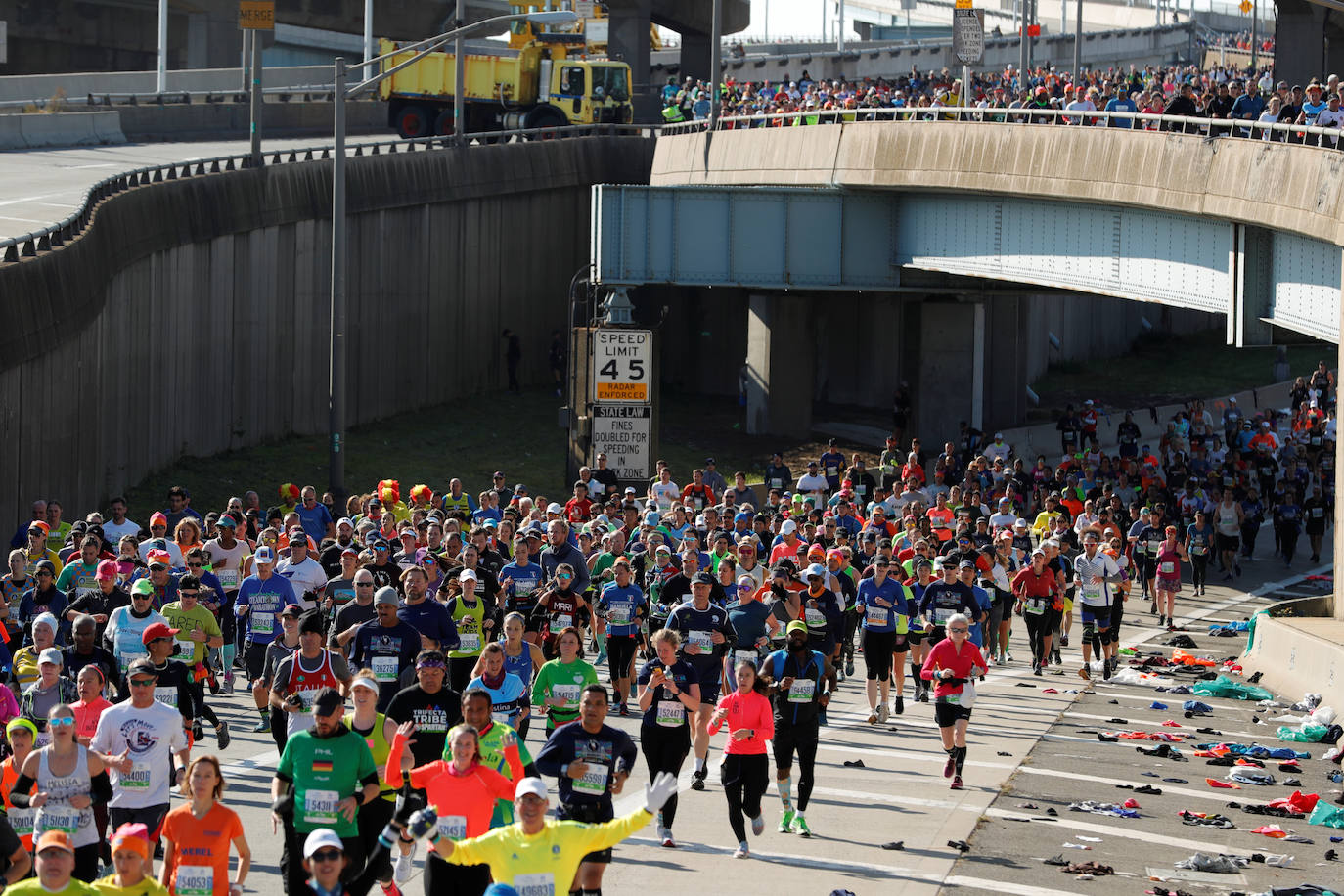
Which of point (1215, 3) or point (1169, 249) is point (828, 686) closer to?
point (1169, 249)

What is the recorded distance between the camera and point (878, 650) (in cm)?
1872

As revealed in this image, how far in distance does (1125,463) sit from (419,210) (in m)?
16.5

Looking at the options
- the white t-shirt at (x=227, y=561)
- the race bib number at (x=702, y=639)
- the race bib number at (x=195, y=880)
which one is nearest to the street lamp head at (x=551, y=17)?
the white t-shirt at (x=227, y=561)

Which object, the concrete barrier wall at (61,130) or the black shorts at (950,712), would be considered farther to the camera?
the concrete barrier wall at (61,130)

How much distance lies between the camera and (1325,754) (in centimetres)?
1877

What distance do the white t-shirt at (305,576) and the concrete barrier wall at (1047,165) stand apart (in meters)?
13.3

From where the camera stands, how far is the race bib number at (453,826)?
34.3ft

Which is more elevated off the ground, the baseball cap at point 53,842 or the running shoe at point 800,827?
the baseball cap at point 53,842

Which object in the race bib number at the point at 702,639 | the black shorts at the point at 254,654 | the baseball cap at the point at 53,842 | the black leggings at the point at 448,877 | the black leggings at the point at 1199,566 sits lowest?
the black leggings at the point at 1199,566

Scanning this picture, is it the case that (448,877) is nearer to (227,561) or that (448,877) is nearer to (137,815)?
(137,815)

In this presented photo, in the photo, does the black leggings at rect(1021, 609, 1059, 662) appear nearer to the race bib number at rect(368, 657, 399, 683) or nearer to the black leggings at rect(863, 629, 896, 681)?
the black leggings at rect(863, 629, 896, 681)

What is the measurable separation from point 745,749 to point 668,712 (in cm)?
57

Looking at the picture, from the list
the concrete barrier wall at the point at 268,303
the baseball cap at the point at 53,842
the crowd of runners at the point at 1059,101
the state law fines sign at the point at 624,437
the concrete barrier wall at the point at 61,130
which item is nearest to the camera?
the baseball cap at the point at 53,842

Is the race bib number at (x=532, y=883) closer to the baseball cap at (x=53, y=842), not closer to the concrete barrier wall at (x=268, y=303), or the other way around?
the baseball cap at (x=53, y=842)
